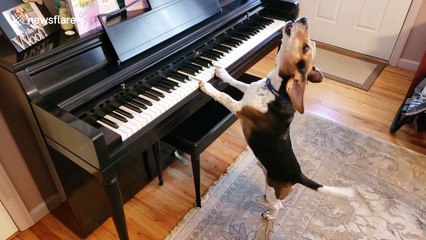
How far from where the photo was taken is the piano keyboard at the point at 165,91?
4.29ft

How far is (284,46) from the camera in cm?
131

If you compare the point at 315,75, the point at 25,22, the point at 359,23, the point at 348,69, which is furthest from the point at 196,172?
the point at 359,23

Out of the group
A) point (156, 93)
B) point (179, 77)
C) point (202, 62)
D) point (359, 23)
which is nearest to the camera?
point (156, 93)

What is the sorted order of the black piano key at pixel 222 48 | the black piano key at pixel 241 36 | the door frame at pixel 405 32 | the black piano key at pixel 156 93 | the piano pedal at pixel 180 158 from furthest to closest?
1. the door frame at pixel 405 32
2. the piano pedal at pixel 180 158
3. the black piano key at pixel 241 36
4. the black piano key at pixel 222 48
5. the black piano key at pixel 156 93

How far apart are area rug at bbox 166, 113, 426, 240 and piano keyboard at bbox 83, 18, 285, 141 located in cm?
77

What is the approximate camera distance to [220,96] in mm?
1531

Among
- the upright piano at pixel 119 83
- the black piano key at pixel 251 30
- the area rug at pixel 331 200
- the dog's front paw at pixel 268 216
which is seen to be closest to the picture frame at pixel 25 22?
the upright piano at pixel 119 83

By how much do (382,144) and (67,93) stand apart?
2.10 meters

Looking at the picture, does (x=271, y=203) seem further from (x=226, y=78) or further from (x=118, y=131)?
(x=118, y=131)

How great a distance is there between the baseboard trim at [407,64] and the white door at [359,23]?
0.40ft

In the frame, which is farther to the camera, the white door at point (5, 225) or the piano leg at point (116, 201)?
the white door at point (5, 225)

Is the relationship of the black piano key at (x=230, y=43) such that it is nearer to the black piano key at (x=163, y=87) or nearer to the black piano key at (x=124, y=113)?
the black piano key at (x=163, y=87)

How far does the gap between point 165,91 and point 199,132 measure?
0.31 m

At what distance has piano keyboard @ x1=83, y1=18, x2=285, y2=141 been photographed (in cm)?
131
